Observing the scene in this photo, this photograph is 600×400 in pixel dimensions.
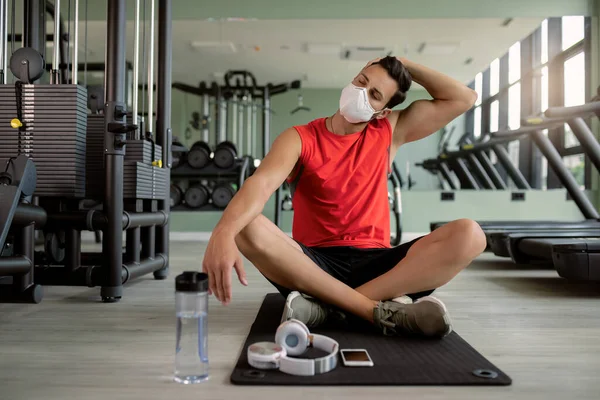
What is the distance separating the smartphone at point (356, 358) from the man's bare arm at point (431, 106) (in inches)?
35.6

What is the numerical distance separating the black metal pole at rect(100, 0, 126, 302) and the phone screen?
139 cm

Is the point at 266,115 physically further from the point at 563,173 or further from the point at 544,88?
the point at 563,173

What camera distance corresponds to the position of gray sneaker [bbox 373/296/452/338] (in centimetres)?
170

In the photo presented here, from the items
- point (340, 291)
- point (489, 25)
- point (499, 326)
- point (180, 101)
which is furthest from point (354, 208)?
point (180, 101)

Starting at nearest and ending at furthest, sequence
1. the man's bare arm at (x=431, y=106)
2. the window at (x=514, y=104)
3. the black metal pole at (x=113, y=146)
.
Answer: the man's bare arm at (x=431, y=106), the black metal pole at (x=113, y=146), the window at (x=514, y=104)

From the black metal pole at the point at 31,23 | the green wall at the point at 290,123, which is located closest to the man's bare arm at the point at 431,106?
the black metal pole at the point at 31,23

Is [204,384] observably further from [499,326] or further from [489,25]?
[489,25]

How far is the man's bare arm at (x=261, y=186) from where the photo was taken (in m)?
1.45

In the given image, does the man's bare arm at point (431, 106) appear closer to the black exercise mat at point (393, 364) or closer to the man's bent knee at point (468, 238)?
the man's bent knee at point (468, 238)

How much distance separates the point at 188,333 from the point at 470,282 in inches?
93.5

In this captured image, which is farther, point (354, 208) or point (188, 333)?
point (354, 208)

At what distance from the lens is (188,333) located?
4.42ft

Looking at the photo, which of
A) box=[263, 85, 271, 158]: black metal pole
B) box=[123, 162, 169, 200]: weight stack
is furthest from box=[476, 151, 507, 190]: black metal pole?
box=[123, 162, 169, 200]: weight stack

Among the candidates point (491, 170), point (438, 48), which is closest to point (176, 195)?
point (491, 170)
